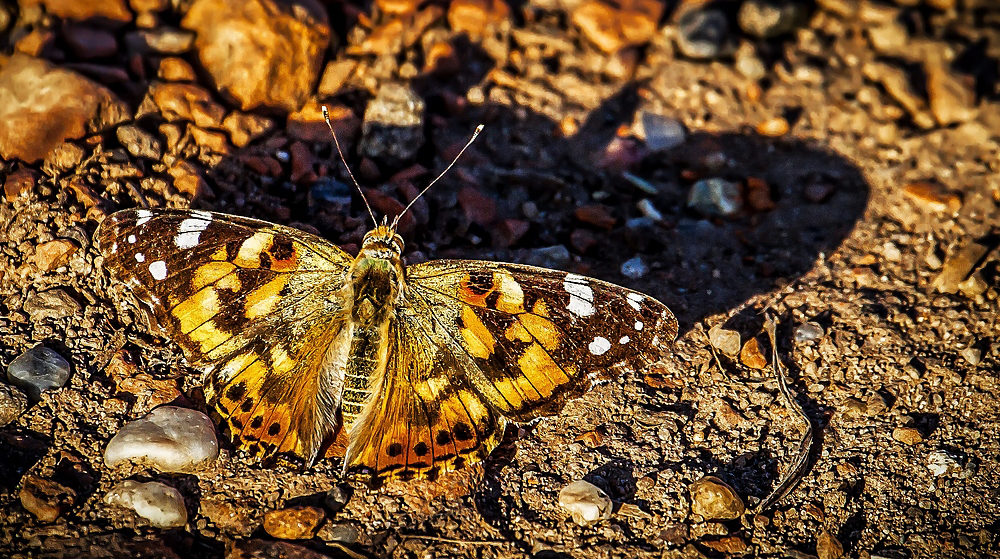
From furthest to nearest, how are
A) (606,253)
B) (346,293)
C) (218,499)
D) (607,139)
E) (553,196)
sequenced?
(607,139) < (553,196) < (606,253) < (346,293) < (218,499)

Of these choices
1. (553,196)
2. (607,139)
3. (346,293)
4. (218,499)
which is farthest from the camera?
(607,139)

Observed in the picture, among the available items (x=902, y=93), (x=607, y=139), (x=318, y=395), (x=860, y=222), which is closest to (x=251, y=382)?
(x=318, y=395)

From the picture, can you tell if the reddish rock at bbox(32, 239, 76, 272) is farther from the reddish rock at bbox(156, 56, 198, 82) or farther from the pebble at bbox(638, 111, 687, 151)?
the pebble at bbox(638, 111, 687, 151)

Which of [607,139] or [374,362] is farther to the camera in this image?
[607,139]

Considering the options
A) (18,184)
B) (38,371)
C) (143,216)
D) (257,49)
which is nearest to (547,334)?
(143,216)

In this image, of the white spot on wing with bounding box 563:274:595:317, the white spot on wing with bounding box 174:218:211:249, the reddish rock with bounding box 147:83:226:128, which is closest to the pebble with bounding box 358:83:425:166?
the reddish rock with bounding box 147:83:226:128

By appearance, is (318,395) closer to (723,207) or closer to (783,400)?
(783,400)

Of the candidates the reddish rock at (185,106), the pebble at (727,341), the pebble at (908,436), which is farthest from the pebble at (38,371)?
the pebble at (908,436)
